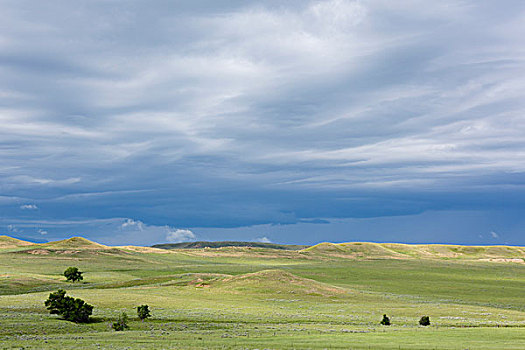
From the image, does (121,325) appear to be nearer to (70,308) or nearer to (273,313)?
(70,308)

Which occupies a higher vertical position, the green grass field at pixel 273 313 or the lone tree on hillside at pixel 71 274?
the lone tree on hillside at pixel 71 274

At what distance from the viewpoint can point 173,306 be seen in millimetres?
67938

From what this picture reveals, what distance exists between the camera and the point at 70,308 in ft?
181

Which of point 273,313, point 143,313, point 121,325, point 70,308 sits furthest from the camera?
point 273,313

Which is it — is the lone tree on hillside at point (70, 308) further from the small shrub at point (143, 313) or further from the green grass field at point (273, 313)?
the small shrub at point (143, 313)

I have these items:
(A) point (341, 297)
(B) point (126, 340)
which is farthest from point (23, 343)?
(A) point (341, 297)

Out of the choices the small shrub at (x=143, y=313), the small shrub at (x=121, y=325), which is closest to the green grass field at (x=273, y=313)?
the small shrub at (x=143, y=313)

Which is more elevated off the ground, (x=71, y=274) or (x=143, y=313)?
(x=71, y=274)

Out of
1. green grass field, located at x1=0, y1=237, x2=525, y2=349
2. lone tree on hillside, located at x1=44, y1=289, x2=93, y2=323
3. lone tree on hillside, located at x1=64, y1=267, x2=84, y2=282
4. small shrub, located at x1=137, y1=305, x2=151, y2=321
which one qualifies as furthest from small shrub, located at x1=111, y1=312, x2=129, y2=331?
lone tree on hillside, located at x1=64, y1=267, x2=84, y2=282

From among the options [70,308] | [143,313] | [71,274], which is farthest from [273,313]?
[71,274]

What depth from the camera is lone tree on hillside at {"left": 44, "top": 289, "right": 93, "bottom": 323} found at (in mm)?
54475

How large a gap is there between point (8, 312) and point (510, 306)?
233 ft

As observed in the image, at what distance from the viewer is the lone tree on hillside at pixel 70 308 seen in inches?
2145

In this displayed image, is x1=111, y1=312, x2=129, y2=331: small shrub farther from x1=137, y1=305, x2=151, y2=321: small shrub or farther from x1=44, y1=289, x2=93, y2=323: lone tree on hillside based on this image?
x1=44, y1=289, x2=93, y2=323: lone tree on hillside
